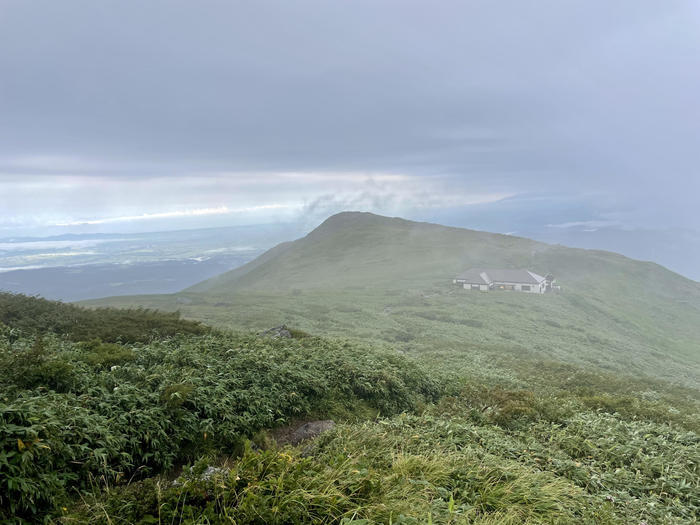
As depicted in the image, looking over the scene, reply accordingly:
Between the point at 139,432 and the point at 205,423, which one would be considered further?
the point at 205,423

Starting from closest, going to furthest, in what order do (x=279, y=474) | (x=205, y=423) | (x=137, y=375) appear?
(x=279, y=474) < (x=205, y=423) < (x=137, y=375)

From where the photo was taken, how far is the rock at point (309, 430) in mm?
9977

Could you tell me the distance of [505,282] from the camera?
108688 millimetres

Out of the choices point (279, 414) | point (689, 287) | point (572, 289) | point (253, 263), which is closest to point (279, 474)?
point (279, 414)

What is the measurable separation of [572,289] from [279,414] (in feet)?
405

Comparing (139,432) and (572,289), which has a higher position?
(139,432)

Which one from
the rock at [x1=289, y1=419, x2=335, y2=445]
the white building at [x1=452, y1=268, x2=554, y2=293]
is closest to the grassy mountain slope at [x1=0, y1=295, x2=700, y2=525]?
the rock at [x1=289, y1=419, x2=335, y2=445]

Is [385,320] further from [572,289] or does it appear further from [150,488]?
[572,289]

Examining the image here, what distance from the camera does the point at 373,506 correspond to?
5.32 m

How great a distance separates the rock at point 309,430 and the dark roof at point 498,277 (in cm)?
10281

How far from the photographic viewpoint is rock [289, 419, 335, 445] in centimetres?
998

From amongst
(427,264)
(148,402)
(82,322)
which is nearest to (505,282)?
(427,264)

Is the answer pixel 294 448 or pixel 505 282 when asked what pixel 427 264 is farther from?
pixel 294 448

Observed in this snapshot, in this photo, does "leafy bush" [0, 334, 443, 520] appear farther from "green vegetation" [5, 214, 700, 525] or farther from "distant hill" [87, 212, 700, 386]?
"distant hill" [87, 212, 700, 386]
